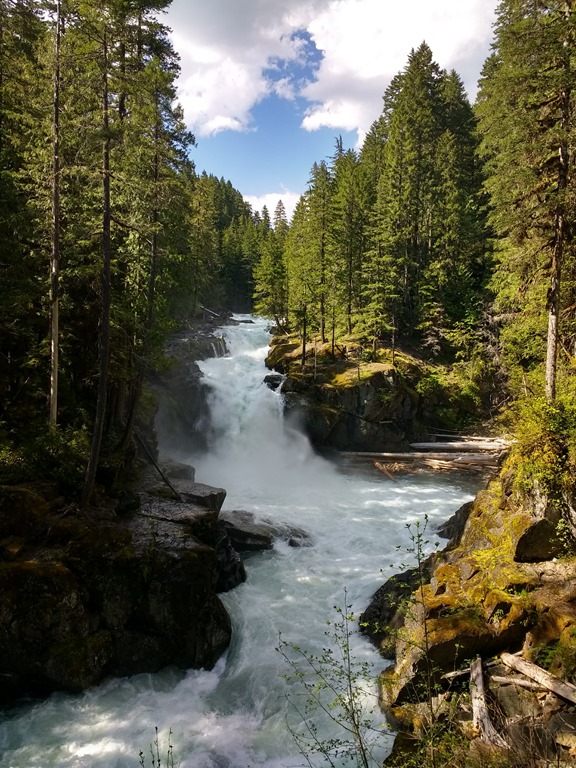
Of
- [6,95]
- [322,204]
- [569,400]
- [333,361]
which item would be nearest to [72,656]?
[569,400]

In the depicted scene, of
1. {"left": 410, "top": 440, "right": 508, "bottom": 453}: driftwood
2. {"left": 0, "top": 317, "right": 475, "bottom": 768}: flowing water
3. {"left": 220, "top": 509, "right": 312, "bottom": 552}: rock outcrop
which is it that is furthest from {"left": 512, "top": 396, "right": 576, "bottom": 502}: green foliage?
{"left": 410, "top": 440, "right": 508, "bottom": 453}: driftwood

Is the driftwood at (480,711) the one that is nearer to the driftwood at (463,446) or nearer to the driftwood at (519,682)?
the driftwood at (519,682)

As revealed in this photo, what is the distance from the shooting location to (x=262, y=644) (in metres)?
11.5

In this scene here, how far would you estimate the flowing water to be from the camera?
27.7 ft

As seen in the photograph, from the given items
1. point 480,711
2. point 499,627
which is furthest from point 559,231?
point 480,711

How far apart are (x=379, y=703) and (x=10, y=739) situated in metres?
7.23

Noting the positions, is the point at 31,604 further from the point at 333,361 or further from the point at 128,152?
the point at 333,361

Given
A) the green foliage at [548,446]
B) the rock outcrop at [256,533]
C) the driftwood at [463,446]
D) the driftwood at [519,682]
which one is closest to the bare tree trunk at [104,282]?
the rock outcrop at [256,533]

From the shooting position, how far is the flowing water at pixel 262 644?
8.45m

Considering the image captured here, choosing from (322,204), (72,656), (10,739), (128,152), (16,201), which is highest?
(322,204)

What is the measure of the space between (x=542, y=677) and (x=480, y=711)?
3.94 ft

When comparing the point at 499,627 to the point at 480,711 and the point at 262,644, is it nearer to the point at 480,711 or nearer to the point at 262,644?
the point at 480,711

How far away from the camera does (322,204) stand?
32594 mm

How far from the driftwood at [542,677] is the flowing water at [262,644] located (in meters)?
2.77
